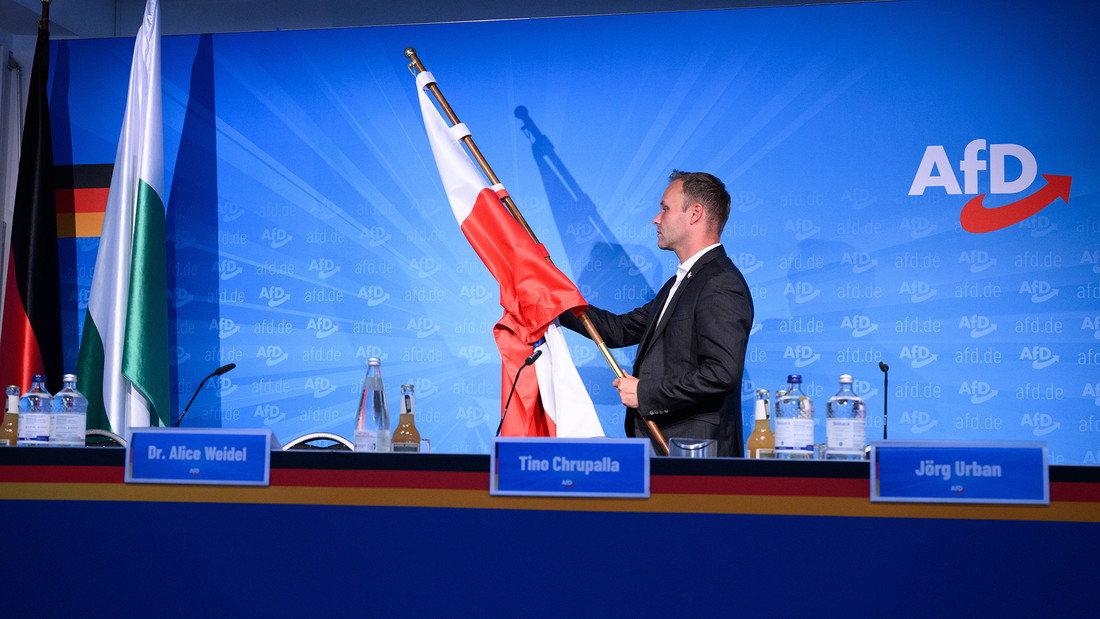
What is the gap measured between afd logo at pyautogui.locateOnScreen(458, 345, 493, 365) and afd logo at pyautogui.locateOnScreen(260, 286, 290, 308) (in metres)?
0.84

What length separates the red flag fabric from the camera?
3.74 meters

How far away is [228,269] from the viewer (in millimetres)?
4016

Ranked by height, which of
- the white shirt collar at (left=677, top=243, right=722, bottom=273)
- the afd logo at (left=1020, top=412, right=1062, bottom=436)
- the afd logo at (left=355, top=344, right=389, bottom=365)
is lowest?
the afd logo at (left=1020, top=412, right=1062, bottom=436)

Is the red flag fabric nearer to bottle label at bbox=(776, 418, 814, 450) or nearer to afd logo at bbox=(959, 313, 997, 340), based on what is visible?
bottle label at bbox=(776, 418, 814, 450)

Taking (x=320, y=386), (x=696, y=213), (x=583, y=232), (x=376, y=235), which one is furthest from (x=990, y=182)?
(x=320, y=386)

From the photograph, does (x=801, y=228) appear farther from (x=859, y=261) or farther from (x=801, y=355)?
(x=801, y=355)

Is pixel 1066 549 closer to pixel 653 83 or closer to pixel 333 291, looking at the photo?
pixel 653 83

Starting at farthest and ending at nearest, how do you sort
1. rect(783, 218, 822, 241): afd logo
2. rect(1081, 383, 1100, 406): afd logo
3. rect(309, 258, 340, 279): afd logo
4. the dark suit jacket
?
rect(309, 258, 340, 279): afd logo → rect(783, 218, 822, 241): afd logo → rect(1081, 383, 1100, 406): afd logo → the dark suit jacket

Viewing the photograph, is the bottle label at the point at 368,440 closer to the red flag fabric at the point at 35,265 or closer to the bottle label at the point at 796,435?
the bottle label at the point at 796,435

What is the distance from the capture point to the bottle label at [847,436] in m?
1.83

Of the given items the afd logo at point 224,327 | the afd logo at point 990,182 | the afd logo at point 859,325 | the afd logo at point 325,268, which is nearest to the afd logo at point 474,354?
the afd logo at point 325,268

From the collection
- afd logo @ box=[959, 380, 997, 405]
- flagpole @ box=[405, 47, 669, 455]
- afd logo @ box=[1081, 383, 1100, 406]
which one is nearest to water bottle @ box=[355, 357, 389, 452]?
flagpole @ box=[405, 47, 669, 455]

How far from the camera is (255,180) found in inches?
159

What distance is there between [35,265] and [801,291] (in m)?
3.29
